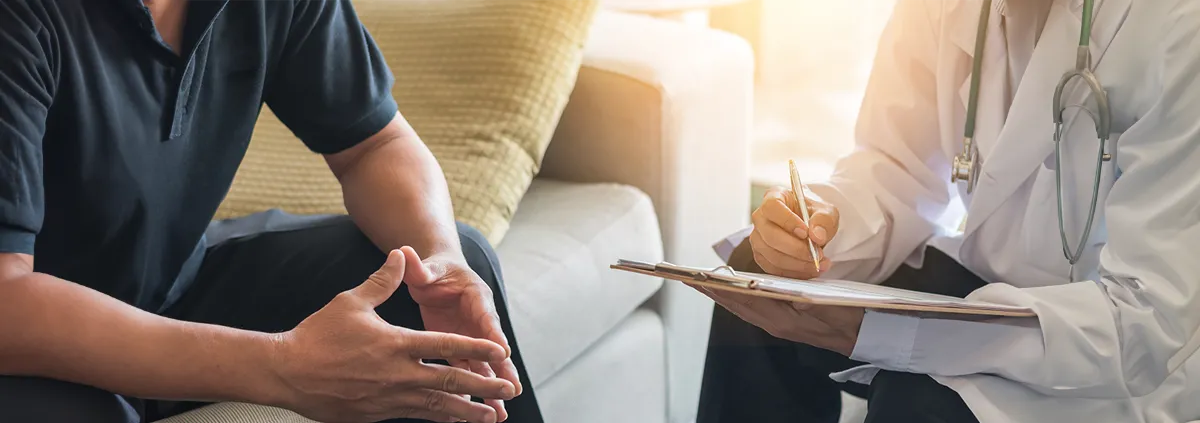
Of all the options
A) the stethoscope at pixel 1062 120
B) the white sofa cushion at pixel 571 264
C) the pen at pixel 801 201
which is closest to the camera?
the stethoscope at pixel 1062 120

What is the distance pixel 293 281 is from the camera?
1.07m

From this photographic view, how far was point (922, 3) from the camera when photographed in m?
1.18

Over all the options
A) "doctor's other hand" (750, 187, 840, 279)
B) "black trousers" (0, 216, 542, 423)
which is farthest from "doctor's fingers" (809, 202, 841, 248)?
"black trousers" (0, 216, 542, 423)

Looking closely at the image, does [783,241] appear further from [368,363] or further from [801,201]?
[368,363]

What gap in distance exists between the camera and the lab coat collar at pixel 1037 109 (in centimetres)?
101

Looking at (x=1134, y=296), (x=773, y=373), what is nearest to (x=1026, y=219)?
(x=1134, y=296)

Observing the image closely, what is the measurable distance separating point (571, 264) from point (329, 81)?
1.31ft

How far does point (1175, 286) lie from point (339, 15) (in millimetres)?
793

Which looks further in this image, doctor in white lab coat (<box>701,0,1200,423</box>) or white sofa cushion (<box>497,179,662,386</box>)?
white sofa cushion (<box>497,179,662,386</box>)

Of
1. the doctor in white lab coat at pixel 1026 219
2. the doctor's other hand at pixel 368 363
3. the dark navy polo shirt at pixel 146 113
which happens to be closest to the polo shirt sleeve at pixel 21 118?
the dark navy polo shirt at pixel 146 113

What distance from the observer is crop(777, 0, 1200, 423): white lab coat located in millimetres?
875

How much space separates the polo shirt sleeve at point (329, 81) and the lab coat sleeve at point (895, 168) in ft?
1.57

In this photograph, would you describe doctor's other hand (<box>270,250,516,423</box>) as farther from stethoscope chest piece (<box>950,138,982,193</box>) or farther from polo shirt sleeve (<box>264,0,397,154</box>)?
stethoscope chest piece (<box>950,138,982,193</box>)

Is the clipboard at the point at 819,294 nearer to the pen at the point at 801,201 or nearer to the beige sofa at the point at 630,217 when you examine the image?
the pen at the point at 801,201
